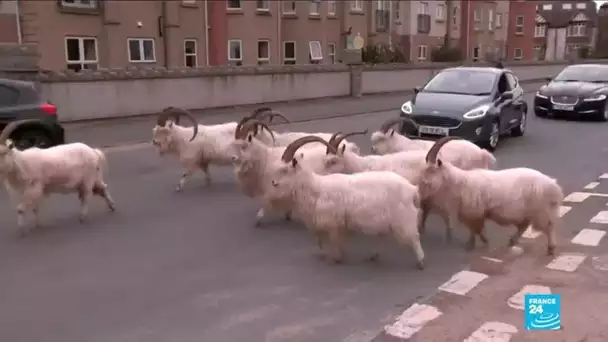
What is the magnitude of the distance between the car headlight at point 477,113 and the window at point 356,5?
29685 mm

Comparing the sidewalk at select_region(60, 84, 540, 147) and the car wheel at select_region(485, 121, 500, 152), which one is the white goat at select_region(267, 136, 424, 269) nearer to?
the car wheel at select_region(485, 121, 500, 152)

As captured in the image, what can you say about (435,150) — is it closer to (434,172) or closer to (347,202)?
(434,172)

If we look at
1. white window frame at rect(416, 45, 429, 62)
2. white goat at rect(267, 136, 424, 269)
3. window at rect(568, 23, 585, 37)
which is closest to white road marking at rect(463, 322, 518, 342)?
white goat at rect(267, 136, 424, 269)

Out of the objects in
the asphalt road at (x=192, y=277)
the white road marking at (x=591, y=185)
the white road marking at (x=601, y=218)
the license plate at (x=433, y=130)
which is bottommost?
the asphalt road at (x=192, y=277)

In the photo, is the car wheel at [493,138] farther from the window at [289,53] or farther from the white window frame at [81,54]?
the window at [289,53]

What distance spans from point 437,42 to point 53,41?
36.3 m

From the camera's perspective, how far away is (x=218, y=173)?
13461 millimetres

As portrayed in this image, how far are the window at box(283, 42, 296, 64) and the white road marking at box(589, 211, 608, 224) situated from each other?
100 feet

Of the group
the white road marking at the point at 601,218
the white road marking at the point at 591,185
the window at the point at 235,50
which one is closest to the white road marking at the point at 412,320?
the white road marking at the point at 601,218

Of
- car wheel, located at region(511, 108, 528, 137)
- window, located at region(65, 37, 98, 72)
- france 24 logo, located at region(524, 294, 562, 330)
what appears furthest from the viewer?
window, located at region(65, 37, 98, 72)

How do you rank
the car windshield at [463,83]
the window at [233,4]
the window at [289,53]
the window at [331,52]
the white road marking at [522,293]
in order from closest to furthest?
the white road marking at [522,293]
the car windshield at [463,83]
the window at [233,4]
the window at [289,53]
the window at [331,52]

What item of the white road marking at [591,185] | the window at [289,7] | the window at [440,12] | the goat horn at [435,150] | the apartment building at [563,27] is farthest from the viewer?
the apartment building at [563,27]

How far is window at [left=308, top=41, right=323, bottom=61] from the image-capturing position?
39.4 m

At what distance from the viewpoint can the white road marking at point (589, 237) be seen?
8109 mm
